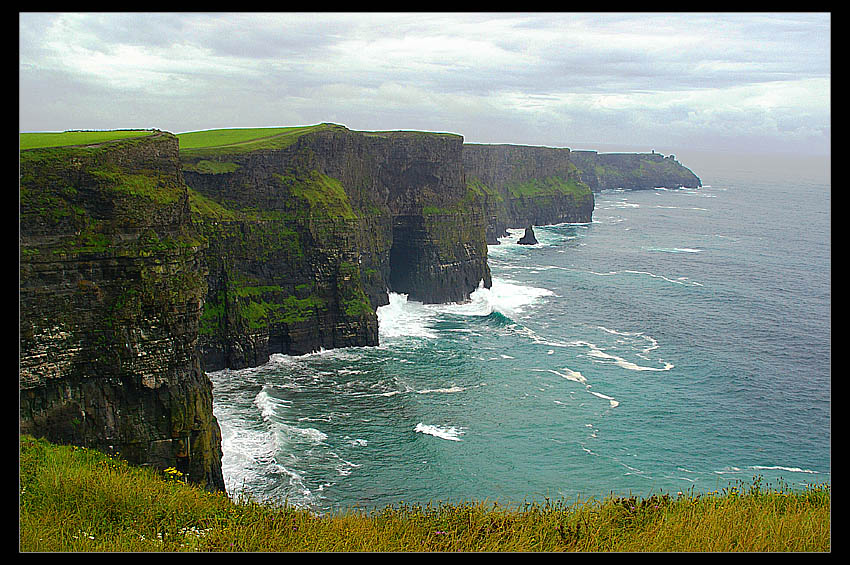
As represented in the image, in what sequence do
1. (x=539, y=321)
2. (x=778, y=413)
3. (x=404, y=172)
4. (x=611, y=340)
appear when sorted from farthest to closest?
(x=404, y=172) < (x=539, y=321) < (x=611, y=340) < (x=778, y=413)

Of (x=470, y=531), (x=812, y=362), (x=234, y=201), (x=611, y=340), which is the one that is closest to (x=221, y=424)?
(x=234, y=201)

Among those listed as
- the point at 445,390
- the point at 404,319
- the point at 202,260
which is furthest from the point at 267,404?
the point at 404,319

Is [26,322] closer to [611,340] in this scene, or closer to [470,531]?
[470,531]

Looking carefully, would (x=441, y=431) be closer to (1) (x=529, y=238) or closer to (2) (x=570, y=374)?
(2) (x=570, y=374)

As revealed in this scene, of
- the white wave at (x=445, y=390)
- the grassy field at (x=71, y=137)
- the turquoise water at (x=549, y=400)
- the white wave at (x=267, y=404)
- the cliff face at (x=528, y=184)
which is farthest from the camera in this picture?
the cliff face at (x=528, y=184)

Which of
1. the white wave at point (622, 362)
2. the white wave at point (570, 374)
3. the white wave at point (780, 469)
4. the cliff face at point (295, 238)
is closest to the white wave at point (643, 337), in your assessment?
the white wave at point (622, 362)

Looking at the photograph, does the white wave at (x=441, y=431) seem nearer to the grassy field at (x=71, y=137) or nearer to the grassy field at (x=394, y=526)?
the grassy field at (x=71, y=137)

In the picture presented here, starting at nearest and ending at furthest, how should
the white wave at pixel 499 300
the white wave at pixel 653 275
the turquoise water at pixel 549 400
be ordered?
the turquoise water at pixel 549 400 → the white wave at pixel 499 300 → the white wave at pixel 653 275

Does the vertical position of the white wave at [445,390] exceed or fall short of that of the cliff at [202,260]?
it falls short
